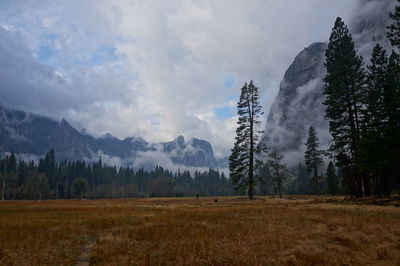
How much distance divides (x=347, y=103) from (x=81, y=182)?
10784 cm

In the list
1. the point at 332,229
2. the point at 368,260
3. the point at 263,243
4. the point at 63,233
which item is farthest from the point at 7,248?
the point at 332,229

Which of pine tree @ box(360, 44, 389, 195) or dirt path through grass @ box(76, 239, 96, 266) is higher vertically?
pine tree @ box(360, 44, 389, 195)

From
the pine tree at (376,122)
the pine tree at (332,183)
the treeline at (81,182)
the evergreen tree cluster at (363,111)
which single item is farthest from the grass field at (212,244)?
the treeline at (81,182)

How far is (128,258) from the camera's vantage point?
25.0 ft

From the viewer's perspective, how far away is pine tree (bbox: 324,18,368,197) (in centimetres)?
3086

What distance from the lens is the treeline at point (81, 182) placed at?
358 feet

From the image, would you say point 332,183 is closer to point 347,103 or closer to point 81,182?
point 347,103

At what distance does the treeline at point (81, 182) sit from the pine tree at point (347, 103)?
103 metres

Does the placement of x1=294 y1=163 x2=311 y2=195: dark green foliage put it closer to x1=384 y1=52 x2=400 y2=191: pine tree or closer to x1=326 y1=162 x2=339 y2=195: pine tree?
x1=326 y1=162 x2=339 y2=195: pine tree

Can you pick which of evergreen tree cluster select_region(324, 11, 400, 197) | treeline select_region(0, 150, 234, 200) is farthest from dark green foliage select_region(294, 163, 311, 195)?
evergreen tree cluster select_region(324, 11, 400, 197)

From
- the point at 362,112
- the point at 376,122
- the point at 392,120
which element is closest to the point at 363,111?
the point at 362,112

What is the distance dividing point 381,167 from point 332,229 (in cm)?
2130

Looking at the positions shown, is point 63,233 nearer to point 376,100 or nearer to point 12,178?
point 376,100

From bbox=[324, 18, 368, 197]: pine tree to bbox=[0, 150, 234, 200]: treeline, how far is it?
102581 millimetres
